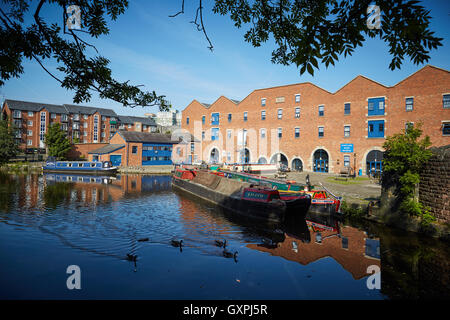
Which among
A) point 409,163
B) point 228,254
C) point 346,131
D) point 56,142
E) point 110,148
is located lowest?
point 228,254

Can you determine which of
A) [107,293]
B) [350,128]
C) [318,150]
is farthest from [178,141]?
[107,293]

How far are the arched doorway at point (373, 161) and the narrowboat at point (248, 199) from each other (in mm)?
20583

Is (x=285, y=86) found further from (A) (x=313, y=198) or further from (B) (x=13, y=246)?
(B) (x=13, y=246)

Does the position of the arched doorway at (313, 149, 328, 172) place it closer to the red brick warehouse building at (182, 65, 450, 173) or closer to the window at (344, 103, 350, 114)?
the red brick warehouse building at (182, 65, 450, 173)

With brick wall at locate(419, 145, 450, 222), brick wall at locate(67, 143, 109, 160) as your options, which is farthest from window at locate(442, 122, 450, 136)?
brick wall at locate(67, 143, 109, 160)

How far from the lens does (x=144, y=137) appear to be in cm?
5272

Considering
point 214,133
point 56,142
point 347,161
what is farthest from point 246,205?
point 56,142

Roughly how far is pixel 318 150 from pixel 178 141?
96.8 ft

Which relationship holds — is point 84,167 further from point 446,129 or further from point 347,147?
point 446,129

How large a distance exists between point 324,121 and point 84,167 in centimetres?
3815

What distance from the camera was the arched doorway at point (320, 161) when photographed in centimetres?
3815

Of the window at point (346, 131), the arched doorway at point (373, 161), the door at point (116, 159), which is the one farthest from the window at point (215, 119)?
the arched doorway at point (373, 161)

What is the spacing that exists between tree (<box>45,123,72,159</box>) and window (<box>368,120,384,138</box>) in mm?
56137

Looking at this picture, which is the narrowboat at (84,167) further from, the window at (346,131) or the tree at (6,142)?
the window at (346,131)
